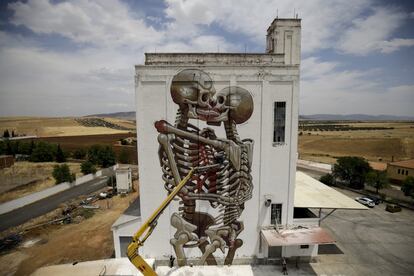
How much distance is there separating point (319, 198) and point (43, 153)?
63.3 m

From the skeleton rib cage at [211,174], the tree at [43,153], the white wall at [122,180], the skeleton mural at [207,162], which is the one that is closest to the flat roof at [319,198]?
the skeleton rib cage at [211,174]

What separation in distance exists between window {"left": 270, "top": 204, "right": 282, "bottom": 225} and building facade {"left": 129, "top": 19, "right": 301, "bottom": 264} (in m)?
0.08

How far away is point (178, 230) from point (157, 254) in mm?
2784

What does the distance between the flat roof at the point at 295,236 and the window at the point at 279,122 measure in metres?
7.32

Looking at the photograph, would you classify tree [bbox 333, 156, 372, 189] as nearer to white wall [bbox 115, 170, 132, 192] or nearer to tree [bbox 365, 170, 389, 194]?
tree [bbox 365, 170, 389, 194]

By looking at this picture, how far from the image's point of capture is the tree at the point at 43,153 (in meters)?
54.4

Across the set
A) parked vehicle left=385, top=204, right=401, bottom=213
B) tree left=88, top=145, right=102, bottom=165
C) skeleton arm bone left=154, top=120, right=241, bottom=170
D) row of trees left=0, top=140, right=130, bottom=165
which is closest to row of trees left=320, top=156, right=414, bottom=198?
parked vehicle left=385, top=204, right=401, bottom=213

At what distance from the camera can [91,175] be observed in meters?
46.6

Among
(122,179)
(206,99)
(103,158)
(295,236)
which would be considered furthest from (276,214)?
(103,158)

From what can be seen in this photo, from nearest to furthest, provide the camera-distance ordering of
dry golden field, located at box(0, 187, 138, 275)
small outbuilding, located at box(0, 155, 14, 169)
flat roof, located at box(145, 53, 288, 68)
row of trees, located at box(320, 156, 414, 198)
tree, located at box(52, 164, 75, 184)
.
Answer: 1. flat roof, located at box(145, 53, 288, 68)
2. dry golden field, located at box(0, 187, 138, 275)
3. row of trees, located at box(320, 156, 414, 198)
4. tree, located at box(52, 164, 75, 184)
5. small outbuilding, located at box(0, 155, 14, 169)

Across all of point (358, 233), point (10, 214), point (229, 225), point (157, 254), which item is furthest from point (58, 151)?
point (358, 233)

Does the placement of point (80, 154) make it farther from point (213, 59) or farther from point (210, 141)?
point (213, 59)

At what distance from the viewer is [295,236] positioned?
16922mm

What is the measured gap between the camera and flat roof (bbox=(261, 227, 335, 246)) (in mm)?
16250
